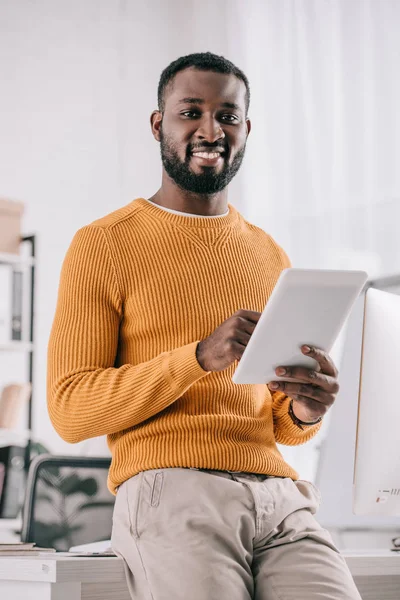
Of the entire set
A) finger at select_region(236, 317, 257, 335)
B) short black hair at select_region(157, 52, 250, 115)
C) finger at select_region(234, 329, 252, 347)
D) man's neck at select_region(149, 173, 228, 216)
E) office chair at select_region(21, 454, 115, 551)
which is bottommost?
office chair at select_region(21, 454, 115, 551)

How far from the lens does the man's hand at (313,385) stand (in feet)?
3.88

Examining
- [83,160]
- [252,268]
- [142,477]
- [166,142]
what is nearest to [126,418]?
[142,477]

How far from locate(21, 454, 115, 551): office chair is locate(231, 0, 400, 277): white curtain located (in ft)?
4.70

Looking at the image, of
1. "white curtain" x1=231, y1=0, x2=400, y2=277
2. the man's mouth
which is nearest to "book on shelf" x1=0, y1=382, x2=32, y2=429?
"white curtain" x1=231, y1=0, x2=400, y2=277

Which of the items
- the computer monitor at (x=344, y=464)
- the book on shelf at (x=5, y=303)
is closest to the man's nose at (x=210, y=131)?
the computer monitor at (x=344, y=464)

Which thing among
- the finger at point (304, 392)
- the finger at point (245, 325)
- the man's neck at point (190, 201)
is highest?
the man's neck at point (190, 201)

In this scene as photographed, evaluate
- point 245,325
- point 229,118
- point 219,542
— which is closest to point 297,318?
point 245,325

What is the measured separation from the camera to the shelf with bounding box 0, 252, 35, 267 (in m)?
3.45

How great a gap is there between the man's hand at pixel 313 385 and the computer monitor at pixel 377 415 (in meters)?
0.15

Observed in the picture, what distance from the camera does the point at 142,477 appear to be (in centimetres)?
120

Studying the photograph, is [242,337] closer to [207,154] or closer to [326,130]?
[207,154]

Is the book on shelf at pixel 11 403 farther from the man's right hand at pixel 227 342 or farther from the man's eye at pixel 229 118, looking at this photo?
the man's right hand at pixel 227 342

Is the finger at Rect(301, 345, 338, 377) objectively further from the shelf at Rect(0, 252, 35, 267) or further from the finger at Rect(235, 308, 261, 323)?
the shelf at Rect(0, 252, 35, 267)

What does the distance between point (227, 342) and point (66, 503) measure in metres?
1.14
